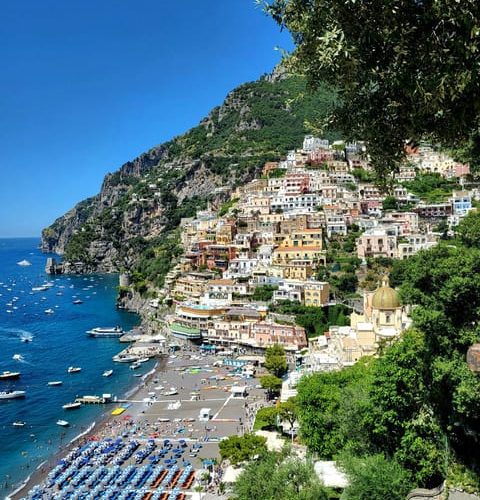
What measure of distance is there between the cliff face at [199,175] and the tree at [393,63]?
3700 inches

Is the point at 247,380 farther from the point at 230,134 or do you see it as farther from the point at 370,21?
the point at 230,134

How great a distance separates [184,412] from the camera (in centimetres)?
3291

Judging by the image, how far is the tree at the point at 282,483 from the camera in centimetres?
1349

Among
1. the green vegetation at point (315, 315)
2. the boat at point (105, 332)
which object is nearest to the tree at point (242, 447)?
the green vegetation at point (315, 315)

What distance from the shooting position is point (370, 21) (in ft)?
15.1

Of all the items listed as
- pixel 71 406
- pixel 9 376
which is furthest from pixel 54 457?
pixel 9 376

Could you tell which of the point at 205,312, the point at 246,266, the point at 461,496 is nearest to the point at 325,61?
the point at 461,496

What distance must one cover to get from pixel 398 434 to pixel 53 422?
2549 cm

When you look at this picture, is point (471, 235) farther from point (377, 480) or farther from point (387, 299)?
point (377, 480)

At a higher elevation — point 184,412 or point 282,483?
point 282,483

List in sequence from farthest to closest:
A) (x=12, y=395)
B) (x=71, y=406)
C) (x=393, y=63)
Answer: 1. (x=12, y=395)
2. (x=71, y=406)
3. (x=393, y=63)

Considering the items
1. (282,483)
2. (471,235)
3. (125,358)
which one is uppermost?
(471,235)

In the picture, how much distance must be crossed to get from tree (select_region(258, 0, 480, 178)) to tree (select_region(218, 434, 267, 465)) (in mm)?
A: 18835

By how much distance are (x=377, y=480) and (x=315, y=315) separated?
3233 cm
